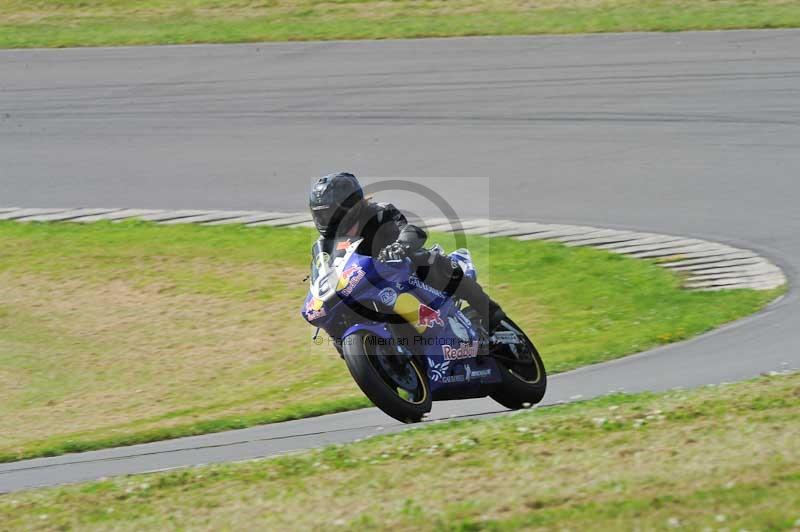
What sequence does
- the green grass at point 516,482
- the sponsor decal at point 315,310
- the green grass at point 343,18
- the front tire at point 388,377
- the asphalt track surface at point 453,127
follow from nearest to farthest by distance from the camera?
the green grass at point 516,482
the front tire at point 388,377
the sponsor decal at point 315,310
the asphalt track surface at point 453,127
the green grass at point 343,18

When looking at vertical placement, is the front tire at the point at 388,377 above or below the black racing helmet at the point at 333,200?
below

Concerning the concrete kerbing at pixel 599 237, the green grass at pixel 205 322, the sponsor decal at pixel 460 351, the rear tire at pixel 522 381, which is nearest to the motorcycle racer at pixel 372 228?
the sponsor decal at pixel 460 351

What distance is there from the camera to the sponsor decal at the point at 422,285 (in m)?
9.30

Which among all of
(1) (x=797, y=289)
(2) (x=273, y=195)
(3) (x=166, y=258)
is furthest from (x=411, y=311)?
(2) (x=273, y=195)

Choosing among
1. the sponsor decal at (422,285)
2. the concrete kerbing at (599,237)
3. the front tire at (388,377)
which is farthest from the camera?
the concrete kerbing at (599,237)

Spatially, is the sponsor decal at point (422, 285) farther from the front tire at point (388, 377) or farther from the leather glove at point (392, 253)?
the front tire at point (388, 377)

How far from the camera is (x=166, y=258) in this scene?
1562cm

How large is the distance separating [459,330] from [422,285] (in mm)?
450

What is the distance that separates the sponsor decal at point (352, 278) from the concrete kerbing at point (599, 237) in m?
5.35

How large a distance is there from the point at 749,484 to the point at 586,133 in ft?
40.4

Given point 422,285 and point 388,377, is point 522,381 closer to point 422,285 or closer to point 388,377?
point 422,285

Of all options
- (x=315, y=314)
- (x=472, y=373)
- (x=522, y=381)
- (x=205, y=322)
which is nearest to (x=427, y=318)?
(x=472, y=373)

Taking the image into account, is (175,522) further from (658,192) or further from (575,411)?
(658,192)

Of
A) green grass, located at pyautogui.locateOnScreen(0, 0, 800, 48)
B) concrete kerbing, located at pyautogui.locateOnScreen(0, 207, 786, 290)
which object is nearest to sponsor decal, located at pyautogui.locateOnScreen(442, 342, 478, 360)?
concrete kerbing, located at pyautogui.locateOnScreen(0, 207, 786, 290)
